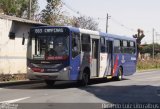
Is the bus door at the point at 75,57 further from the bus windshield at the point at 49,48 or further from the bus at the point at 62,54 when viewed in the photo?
the bus windshield at the point at 49,48

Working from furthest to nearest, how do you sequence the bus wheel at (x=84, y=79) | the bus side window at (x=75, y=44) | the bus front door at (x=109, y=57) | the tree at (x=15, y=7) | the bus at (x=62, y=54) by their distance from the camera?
the tree at (x=15, y=7), the bus front door at (x=109, y=57), the bus wheel at (x=84, y=79), the bus side window at (x=75, y=44), the bus at (x=62, y=54)

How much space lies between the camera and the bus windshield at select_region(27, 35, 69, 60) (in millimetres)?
21531

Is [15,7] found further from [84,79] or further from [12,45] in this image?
[84,79]

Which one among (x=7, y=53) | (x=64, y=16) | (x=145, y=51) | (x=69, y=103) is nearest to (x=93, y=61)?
(x=7, y=53)

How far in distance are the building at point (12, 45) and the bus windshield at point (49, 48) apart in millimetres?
6884

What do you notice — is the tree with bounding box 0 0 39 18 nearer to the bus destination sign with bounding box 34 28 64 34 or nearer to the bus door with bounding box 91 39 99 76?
the bus door with bounding box 91 39 99 76

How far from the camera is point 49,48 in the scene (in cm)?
2170

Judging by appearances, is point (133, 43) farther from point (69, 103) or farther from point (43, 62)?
point (69, 103)

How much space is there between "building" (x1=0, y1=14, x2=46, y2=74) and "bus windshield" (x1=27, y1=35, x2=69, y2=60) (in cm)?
688

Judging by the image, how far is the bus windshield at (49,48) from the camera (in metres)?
21.5

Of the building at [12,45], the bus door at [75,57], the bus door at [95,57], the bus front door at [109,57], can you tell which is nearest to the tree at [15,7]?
the building at [12,45]

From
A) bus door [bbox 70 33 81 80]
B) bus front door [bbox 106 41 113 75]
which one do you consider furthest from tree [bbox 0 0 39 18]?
bus door [bbox 70 33 81 80]

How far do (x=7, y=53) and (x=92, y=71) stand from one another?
23.8ft

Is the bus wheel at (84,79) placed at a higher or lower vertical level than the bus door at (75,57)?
lower
